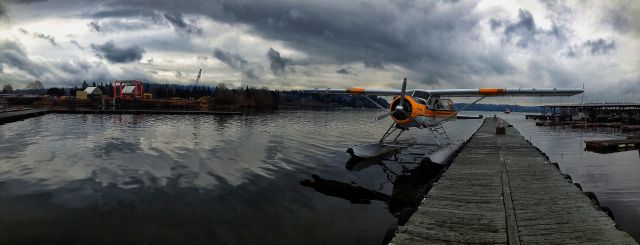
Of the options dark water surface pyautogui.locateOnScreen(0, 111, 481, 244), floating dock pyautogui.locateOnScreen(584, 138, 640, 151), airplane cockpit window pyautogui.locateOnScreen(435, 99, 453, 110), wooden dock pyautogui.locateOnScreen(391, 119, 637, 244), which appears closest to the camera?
wooden dock pyautogui.locateOnScreen(391, 119, 637, 244)

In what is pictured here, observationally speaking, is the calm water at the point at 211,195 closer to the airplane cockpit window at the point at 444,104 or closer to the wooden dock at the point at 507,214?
the wooden dock at the point at 507,214

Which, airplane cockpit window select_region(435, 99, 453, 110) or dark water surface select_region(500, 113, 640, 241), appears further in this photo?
airplane cockpit window select_region(435, 99, 453, 110)

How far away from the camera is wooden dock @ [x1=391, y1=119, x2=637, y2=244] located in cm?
450

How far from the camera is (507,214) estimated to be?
538cm

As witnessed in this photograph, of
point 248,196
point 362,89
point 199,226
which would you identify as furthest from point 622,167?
point 199,226

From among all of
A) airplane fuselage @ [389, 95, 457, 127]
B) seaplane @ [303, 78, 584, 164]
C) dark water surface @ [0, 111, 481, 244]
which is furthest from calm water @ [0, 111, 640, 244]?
airplane fuselage @ [389, 95, 457, 127]

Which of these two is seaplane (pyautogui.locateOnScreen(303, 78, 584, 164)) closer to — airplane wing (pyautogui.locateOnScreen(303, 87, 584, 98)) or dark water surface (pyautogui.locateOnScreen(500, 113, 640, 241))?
airplane wing (pyautogui.locateOnScreen(303, 87, 584, 98))

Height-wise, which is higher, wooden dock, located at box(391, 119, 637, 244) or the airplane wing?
the airplane wing

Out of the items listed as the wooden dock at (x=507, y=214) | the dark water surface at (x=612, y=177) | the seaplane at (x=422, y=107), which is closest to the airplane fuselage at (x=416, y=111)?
the seaplane at (x=422, y=107)

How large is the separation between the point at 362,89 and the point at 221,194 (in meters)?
10.1

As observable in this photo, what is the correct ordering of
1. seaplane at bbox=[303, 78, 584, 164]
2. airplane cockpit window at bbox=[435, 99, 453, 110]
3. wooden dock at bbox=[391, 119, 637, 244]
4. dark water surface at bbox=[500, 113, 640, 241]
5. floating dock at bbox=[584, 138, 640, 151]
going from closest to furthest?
wooden dock at bbox=[391, 119, 637, 244] < dark water surface at bbox=[500, 113, 640, 241] < seaplane at bbox=[303, 78, 584, 164] < airplane cockpit window at bbox=[435, 99, 453, 110] < floating dock at bbox=[584, 138, 640, 151]

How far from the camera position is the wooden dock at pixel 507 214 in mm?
4496

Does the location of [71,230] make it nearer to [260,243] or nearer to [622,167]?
[260,243]

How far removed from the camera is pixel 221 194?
8586 mm
